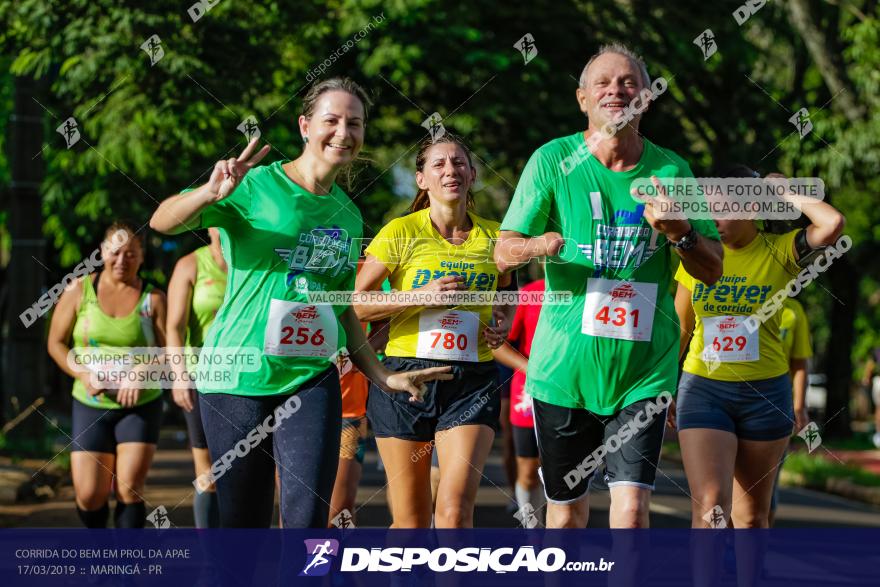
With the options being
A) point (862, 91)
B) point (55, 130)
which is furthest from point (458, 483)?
point (862, 91)

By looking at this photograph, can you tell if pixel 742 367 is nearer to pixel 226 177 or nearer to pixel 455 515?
pixel 455 515

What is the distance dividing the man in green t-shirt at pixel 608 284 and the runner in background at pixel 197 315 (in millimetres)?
3158

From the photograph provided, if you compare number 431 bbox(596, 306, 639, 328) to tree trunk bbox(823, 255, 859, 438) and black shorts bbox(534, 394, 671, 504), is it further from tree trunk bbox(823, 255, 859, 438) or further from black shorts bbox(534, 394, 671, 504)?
tree trunk bbox(823, 255, 859, 438)

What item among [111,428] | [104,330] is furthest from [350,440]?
[104,330]

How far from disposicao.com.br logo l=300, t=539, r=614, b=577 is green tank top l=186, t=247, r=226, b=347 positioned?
10.8ft

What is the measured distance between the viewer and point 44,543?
557 centimetres

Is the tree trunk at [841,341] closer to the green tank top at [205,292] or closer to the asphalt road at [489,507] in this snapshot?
the asphalt road at [489,507]

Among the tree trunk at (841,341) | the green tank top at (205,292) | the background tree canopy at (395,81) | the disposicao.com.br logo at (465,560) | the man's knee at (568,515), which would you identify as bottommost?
the disposicao.com.br logo at (465,560)

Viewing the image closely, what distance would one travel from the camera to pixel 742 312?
22.3 ft

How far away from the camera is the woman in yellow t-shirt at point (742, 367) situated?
255 inches

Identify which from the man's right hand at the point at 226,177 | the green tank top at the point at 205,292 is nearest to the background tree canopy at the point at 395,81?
the green tank top at the point at 205,292

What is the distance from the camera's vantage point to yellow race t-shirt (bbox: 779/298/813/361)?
908 centimetres

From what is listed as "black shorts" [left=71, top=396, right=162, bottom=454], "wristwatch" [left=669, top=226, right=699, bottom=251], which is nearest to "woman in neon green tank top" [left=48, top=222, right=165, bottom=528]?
"black shorts" [left=71, top=396, right=162, bottom=454]

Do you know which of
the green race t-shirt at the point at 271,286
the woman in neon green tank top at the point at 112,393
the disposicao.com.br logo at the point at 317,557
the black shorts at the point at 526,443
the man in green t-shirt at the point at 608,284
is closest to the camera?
the disposicao.com.br logo at the point at 317,557
